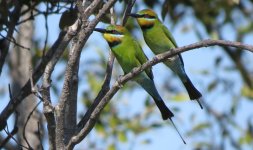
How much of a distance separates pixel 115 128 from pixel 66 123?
280 centimetres

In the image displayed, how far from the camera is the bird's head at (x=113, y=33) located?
2973 mm

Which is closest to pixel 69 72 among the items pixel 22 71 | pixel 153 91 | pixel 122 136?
pixel 153 91

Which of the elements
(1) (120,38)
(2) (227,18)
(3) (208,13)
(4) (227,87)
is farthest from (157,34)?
(4) (227,87)

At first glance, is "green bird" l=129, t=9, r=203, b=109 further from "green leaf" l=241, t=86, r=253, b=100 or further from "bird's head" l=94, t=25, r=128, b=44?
"green leaf" l=241, t=86, r=253, b=100

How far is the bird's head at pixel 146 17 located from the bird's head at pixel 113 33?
15cm

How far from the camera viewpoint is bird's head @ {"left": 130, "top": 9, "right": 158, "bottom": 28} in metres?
3.26

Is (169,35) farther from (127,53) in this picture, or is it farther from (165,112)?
(165,112)

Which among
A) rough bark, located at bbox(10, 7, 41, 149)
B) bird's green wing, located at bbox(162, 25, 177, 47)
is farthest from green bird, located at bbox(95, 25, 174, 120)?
rough bark, located at bbox(10, 7, 41, 149)

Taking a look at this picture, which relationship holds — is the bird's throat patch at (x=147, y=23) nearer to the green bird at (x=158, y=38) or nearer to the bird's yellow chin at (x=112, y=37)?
the green bird at (x=158, y=38)

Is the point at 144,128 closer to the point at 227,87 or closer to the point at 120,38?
the point at 227,87

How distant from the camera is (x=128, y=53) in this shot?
10.2ft

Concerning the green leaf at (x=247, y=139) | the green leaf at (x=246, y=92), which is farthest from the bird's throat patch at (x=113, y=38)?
the green leaf at (x=246, y=92)

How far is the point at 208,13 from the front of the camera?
498 centimetres

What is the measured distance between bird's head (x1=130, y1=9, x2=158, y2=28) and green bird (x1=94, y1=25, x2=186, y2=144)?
111 millimetres
